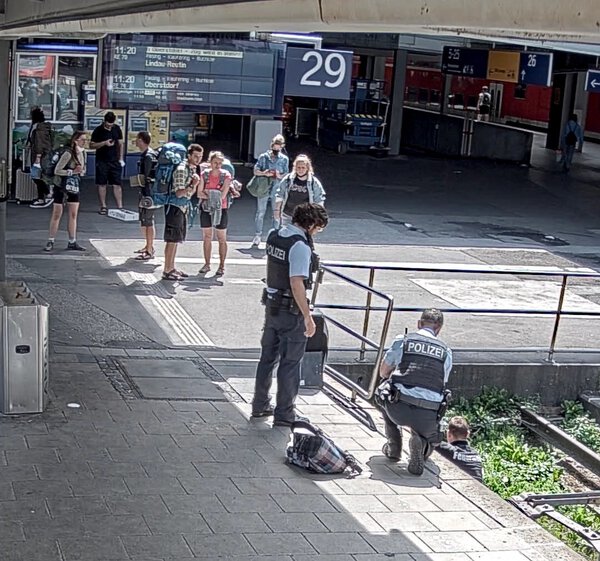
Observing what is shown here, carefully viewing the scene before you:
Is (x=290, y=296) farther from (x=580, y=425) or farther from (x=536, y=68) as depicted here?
(x=536, y=68)

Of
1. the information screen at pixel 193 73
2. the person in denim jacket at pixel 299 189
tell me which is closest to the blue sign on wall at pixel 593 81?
the information screen at pixel 193 73

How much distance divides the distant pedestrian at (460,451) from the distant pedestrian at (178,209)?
5.47 m

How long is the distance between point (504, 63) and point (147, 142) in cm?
1321

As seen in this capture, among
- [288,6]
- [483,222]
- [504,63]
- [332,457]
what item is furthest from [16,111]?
[288,6]

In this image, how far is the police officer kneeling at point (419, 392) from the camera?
7.62 metres

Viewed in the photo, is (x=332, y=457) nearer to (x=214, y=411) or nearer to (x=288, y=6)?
(x=214, y=411)

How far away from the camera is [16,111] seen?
65.4ft

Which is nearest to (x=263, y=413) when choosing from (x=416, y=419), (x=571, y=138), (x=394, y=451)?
(x=394, y=451)

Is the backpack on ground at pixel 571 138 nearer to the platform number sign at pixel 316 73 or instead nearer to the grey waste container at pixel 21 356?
the platform number sign at pixel 316 73

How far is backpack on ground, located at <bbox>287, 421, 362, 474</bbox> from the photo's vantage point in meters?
7.41

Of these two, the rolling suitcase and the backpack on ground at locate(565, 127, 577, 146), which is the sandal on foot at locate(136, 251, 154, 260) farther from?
the backpack on ground at locate(565, 127, 577, 146)

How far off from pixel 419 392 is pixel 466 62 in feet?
67.0

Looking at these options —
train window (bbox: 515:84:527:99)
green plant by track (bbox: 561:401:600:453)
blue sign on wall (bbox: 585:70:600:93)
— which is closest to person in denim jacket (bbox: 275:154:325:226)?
green plant by track (bbox: 561:401:600:453)

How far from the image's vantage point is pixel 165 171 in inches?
525
